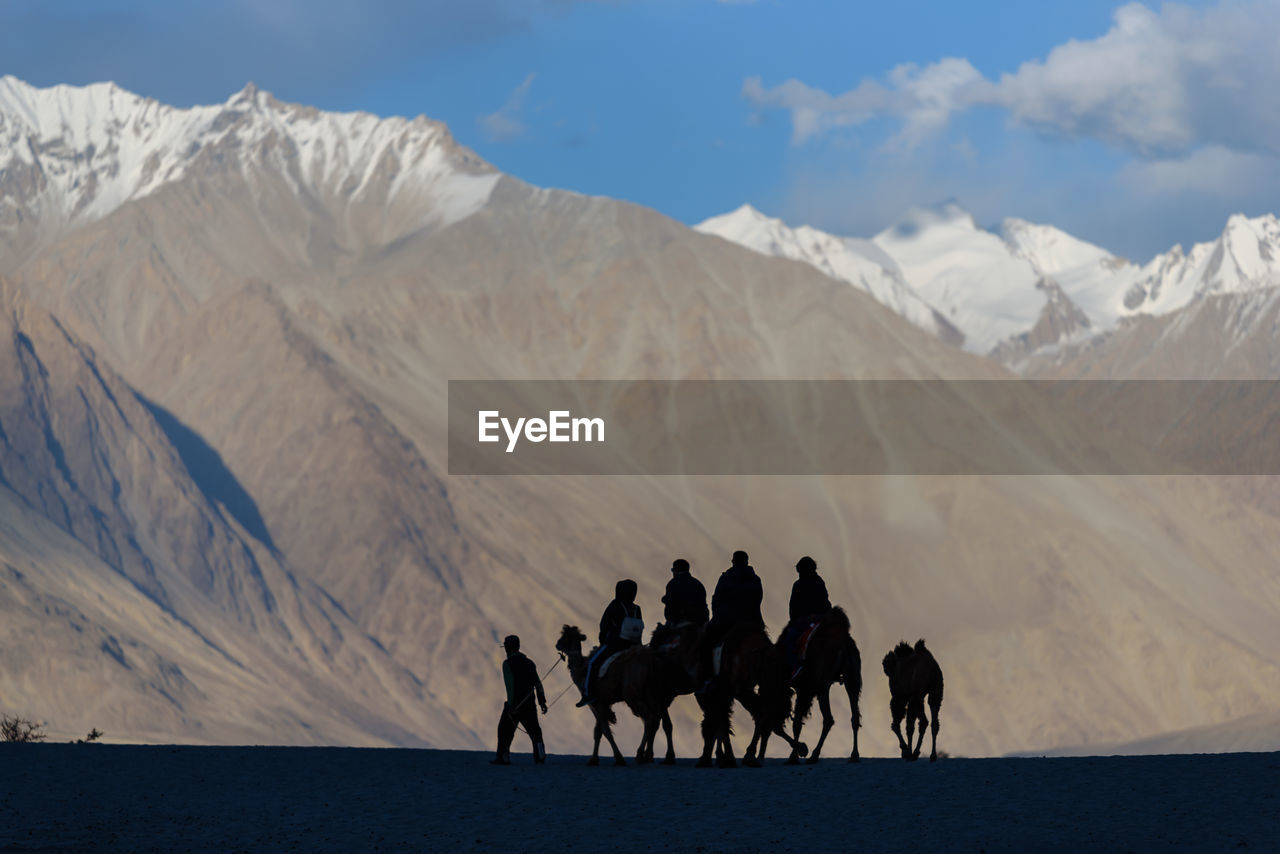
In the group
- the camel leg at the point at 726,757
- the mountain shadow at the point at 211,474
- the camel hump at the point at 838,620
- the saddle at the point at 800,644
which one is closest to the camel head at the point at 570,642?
the camel leg at the point at 726,757

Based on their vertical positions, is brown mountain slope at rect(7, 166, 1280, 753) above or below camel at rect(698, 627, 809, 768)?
above

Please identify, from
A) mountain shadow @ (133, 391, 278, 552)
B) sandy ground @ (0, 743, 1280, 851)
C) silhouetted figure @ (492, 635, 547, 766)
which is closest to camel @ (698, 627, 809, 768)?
sandy ground @ (0, 743, 1280, 851)

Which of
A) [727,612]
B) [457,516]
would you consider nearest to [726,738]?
[727,612]

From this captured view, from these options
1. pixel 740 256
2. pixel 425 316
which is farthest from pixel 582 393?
pixel 740 256

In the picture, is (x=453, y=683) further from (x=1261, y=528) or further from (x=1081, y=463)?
(x=1261, y=528)

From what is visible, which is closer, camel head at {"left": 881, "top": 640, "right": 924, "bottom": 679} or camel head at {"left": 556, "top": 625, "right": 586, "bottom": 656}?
camel head at {"left": 881, "top": 640, "right": 924, "bottom": 679}

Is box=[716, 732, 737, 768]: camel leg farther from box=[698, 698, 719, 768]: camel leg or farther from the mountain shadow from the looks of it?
the mountain shadow

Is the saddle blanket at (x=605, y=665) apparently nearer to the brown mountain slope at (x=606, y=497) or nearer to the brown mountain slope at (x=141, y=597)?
the brown mountain slope at (x=141, y=597)
